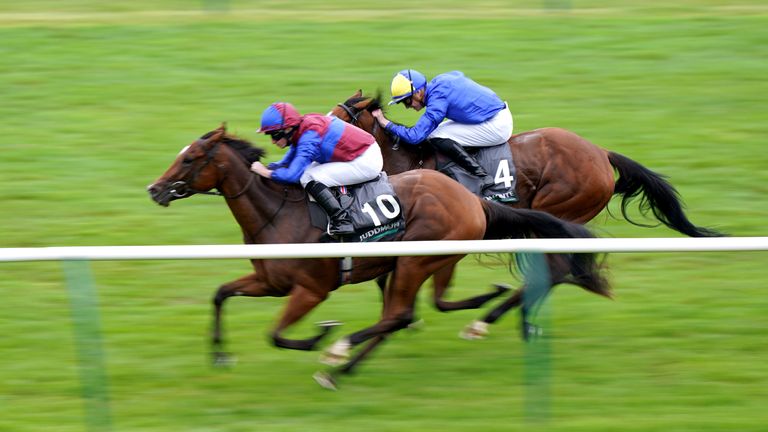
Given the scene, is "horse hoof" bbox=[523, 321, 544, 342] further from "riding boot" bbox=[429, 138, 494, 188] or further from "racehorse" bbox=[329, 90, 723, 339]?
"riding boot" bbox=[429, 138, 494, 188]

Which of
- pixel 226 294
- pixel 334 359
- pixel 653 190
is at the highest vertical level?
pixel 653 190

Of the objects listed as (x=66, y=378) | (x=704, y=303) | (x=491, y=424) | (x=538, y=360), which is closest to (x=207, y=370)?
(x=66, y=378)

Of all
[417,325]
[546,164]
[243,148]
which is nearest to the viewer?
[243,148]

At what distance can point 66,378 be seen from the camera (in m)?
6.35

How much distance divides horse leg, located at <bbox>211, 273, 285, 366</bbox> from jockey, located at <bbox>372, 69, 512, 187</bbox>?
1483mm

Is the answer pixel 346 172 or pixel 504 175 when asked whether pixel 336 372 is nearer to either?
pixel 346 172

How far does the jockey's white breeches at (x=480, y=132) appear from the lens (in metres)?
7.55

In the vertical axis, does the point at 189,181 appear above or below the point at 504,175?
above

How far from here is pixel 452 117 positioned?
7.59 meters

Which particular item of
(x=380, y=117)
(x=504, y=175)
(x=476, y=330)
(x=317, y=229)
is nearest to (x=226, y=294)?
(x=317, y=229)

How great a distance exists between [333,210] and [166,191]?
0.95m

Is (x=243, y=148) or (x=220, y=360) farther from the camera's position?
(x=243, y=148)

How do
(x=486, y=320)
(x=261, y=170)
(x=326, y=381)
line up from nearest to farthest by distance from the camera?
(x=326, y=381)
(x=261, y=170)
(x=486, y=320)

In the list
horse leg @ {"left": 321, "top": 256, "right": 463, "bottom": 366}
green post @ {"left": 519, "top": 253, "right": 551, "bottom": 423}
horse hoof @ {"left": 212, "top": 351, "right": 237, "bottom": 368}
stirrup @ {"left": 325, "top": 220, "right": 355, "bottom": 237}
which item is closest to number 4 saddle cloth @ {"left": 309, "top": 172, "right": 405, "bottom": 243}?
stirrup @ {"left": 325, "top": 220, "right": 355, "bottom": 237}
